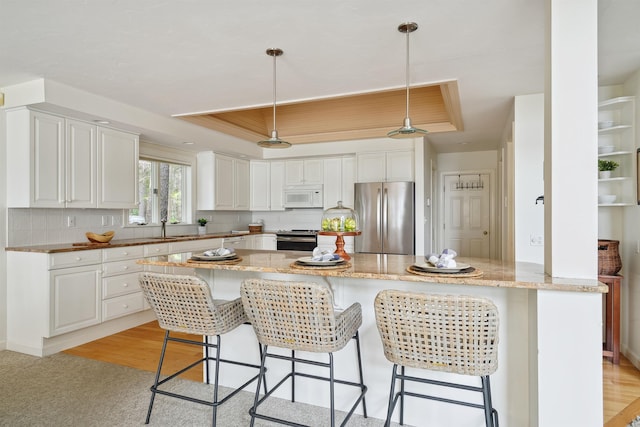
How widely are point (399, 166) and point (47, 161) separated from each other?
403 centimetres

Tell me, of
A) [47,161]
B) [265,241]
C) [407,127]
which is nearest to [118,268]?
[47,161]

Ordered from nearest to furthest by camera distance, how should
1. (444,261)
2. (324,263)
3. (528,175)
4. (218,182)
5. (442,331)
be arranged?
1. (442,331)
2. (444,261)
3. (324,263)
4. (528,175)
5. (218,182)

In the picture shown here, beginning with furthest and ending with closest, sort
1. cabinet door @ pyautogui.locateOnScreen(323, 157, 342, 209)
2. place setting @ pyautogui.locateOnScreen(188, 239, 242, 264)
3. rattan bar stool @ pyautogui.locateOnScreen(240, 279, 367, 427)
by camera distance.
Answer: cabinet door @ pyautogui.locateOnScreen(323, 157, 342, 209)
place setting @ pyautogui.locateOnScreen(188, 239, 242, 264)
rattan bar stool @ pyautogui.locateOnScreen(240, 279, 367, 427)

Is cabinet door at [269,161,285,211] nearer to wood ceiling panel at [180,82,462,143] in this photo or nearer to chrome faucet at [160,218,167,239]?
wood ceiling panel at [180,82,462,143]

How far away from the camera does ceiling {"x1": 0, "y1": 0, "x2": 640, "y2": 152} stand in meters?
2.14

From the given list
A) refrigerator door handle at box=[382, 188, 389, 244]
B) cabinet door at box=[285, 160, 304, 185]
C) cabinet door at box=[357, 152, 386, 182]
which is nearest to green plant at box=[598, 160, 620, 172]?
refrigerator door handle at box=[382, 188, 389, 244]

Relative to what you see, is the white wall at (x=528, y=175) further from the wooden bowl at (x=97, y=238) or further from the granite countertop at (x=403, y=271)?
the wooden bowl at (x=97, y=238)

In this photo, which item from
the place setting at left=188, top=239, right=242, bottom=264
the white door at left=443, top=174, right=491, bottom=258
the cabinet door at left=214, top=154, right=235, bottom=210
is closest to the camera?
the place setting at left=188, top=239, right=242, bottom=264

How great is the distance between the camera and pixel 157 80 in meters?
3.25

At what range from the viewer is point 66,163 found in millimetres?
3703

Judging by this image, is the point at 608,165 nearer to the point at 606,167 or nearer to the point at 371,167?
the point at 606,167

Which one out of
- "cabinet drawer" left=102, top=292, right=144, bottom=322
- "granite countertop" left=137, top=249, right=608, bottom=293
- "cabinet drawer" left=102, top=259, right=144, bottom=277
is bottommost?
"cabinet drawer" left=102, top=292, right=144, bottom=322

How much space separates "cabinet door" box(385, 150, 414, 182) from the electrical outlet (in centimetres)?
195

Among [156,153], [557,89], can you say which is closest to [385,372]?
[557,89]
